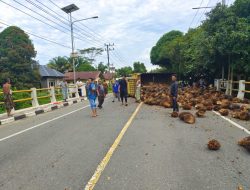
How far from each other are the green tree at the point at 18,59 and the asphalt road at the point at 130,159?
30.6 metres

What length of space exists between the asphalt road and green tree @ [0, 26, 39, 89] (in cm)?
3056

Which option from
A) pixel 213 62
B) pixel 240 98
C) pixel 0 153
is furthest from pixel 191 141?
pixel 213 62

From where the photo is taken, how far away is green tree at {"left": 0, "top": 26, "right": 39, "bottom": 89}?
121 feet

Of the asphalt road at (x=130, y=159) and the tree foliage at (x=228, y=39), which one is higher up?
the tree foliage at (x=228, y=39)

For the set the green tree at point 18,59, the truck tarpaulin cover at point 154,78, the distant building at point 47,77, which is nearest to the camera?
the truck tarpaulin cover at point 154,78

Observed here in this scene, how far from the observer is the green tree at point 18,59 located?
3703 cm

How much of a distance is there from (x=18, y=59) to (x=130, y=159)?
35.7 meters

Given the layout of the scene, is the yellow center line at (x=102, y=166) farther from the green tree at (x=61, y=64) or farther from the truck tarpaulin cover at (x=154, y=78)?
the green tree at (x=61, y=64)

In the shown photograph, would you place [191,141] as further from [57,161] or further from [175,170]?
[57,161]

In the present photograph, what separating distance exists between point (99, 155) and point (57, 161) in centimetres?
86

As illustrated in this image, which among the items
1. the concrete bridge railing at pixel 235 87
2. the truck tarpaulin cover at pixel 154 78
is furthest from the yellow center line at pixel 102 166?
the truck tarpaulin cover at pixel 154 78

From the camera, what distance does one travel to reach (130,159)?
18.0ft

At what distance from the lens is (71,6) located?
26781 mm

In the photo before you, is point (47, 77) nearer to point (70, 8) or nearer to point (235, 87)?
point (70, 8)
